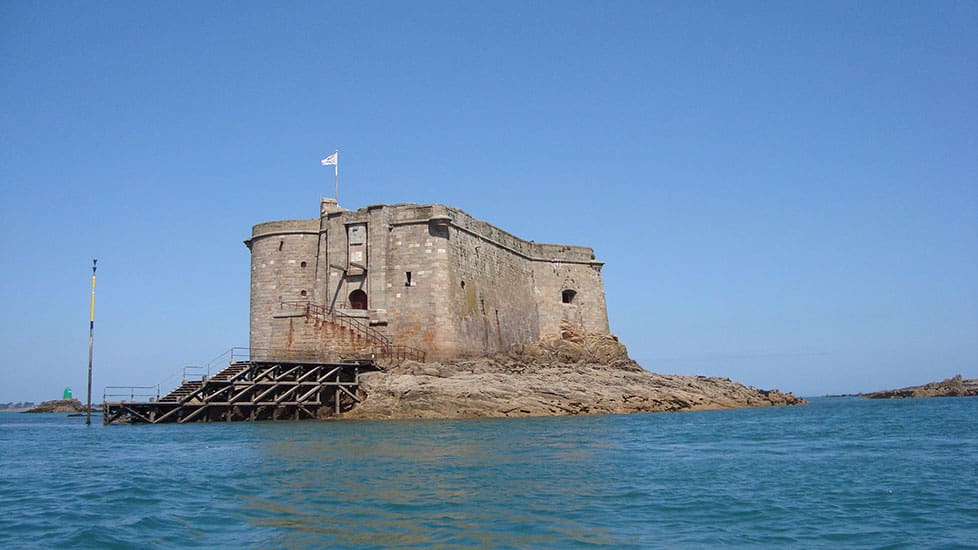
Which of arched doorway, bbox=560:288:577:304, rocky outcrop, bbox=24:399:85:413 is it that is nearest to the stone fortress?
arched doorway, bbox=560:288:577:304

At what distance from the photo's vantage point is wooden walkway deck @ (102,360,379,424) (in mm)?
24312

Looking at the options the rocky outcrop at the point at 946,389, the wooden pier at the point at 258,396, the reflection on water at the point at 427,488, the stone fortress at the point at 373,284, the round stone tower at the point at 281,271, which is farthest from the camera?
the rocky outcrop at the point at 946,389

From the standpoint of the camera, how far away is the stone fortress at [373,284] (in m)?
28.7

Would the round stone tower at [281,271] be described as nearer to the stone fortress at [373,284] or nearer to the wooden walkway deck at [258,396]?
the stone fortress at [373,284]

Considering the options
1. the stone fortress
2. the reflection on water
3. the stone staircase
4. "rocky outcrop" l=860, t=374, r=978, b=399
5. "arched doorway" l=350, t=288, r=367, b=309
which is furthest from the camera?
"rocky outcrop" l=860, t=374, r=978, b=399

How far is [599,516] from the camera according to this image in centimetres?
953

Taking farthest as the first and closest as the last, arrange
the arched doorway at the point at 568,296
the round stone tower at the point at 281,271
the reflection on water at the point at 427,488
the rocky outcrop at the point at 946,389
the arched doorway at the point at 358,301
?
the rocky outcrop at the point at 946,389 → the arched doorway at the point at 568,296 → the round stone tower at the point at 281,271 → the arched doorway at the point at 358,301 → the reflection on water at the point at 427,488

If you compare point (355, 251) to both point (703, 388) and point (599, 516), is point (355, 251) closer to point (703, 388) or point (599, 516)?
point (703, 388)

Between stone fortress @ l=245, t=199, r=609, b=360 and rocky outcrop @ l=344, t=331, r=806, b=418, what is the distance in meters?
1.45

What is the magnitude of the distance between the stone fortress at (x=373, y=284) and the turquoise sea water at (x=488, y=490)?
9106 mm

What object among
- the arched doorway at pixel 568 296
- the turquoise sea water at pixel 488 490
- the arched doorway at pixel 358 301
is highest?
the arched doorway at pixel 568 296

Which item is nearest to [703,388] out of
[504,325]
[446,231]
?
[504,325]

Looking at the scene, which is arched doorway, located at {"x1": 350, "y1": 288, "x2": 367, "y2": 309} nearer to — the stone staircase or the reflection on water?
the stone staircase

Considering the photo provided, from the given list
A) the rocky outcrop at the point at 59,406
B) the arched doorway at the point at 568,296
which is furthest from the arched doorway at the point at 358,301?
the rocky outcrop at the point at 59,406
